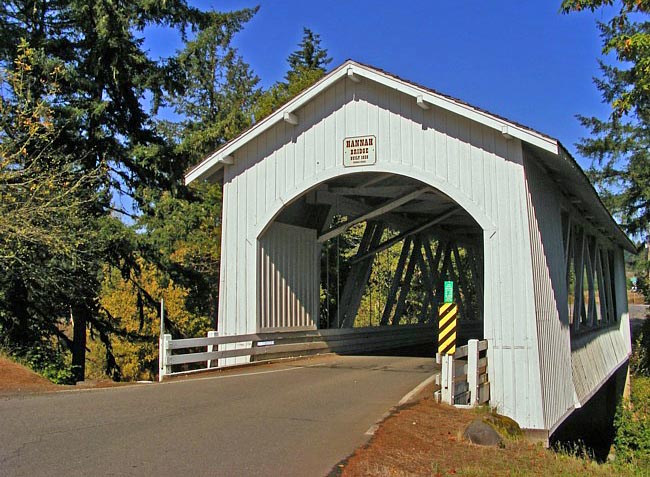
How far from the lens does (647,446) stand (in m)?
16.9

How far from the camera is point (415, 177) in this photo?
11922 mm

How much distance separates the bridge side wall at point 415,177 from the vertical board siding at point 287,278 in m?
0.41

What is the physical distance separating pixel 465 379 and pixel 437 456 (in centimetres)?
345

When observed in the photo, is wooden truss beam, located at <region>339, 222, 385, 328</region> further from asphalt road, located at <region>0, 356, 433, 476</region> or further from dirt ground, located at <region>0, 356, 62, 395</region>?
dirt ground, located at <region>0, 356, 62, 395</region>

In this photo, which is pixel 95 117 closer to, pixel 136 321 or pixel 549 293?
pixel 549 293

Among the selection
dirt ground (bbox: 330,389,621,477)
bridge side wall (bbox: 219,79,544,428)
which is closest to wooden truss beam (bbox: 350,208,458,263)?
bridge side wall (bbox: 219,79,544,428)

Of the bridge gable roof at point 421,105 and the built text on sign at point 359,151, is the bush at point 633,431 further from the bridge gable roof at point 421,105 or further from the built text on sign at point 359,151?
the built text on sign at point 359,151

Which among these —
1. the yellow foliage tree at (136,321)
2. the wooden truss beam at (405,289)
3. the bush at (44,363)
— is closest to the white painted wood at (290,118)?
the bush at (44,363)

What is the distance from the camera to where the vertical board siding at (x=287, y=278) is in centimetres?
1388

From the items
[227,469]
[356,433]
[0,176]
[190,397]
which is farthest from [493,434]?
[0,176]

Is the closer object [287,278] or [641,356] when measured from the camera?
[287,278]

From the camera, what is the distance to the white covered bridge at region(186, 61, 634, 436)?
1075cm

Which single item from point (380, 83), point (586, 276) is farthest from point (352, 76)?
point (586, 276)

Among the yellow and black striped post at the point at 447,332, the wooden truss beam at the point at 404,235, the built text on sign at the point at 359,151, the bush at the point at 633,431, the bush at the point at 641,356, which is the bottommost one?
the bush at the point at 633,431
